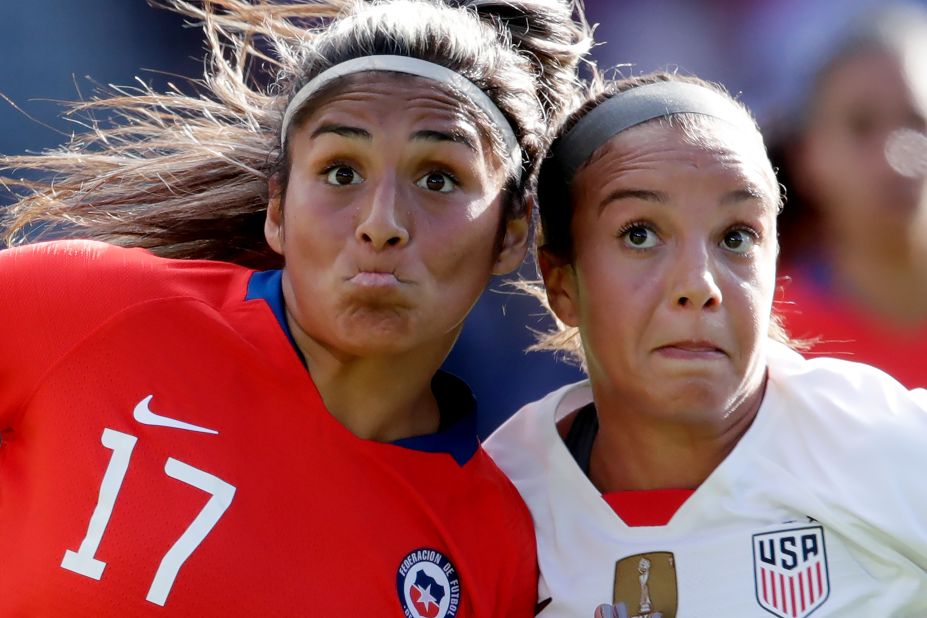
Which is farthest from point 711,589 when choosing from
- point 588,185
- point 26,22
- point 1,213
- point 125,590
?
point 26,22

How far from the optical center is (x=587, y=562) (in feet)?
6.05

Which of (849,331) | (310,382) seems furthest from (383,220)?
(849,331)

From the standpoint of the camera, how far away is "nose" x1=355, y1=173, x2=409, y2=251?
1651 millimetres

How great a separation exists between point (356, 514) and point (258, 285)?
1.36ft

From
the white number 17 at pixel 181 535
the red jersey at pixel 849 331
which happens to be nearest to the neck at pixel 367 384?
the white number 17 at pixel 181 535

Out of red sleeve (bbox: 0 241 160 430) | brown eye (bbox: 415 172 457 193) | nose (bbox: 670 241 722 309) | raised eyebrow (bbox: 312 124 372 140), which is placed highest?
raised eyebrow (bbox: 312 124 372 140)

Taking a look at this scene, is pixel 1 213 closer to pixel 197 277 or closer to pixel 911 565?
pixel 197 277

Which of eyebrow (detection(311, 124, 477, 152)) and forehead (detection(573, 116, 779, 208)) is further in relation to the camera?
forehead (detection(573, 116, 779, 208))

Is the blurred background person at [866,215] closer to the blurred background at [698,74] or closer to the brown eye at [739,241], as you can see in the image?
the blurred background at [698,74]

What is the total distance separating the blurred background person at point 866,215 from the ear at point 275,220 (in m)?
1.51

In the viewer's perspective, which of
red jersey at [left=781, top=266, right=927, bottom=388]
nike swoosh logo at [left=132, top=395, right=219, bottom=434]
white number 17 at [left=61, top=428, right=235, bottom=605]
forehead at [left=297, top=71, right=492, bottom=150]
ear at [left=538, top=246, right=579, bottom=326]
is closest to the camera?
white number 17 at [left=61, top=428, right=235, bottom=605]

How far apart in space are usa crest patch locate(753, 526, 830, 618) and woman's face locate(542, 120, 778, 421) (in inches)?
8.6

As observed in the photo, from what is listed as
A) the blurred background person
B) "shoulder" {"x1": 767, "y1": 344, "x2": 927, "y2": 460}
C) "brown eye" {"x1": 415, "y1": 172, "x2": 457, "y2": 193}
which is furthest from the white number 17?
the blurred background person

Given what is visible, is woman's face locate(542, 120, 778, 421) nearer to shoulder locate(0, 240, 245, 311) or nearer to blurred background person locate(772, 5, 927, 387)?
shoulder locate(0, 240, 245, 311)
